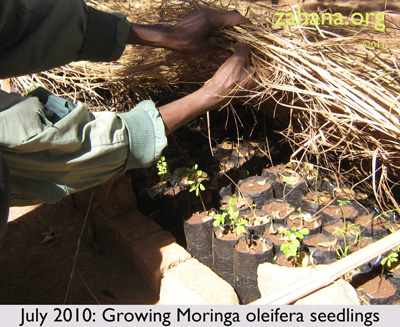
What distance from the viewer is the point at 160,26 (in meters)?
1.72

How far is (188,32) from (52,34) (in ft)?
1.61

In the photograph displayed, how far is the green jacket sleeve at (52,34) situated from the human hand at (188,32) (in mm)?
74

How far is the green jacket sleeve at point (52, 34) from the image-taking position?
1.44 m

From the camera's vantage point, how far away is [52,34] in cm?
149

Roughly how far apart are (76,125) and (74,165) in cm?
13

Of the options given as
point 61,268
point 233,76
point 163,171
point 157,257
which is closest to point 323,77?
point 233,76

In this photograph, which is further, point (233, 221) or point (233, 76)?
point (233, 221)

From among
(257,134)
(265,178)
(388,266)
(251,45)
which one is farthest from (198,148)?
(388,266)

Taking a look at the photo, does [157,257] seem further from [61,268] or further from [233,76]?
[233,76]

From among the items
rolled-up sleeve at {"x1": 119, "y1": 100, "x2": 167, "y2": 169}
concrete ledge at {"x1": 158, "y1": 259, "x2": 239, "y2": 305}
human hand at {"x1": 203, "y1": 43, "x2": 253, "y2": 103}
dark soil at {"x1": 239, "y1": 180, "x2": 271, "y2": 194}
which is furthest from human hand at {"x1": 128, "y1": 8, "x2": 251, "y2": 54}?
concrete ledge at {"x1": 158, "y1": 259, "x2": 239, "y2": 305}

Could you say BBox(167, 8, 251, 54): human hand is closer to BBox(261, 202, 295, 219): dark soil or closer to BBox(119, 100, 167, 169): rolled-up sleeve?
BBox(119, 100, 167, 169): rolled-up sleeve

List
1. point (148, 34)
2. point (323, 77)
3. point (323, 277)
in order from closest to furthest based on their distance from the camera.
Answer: point (323, 277) < point (323, 77) < point (148, 34)

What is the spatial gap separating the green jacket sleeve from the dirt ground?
2.97ft

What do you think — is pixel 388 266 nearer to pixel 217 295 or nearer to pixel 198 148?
pixel 217 295
